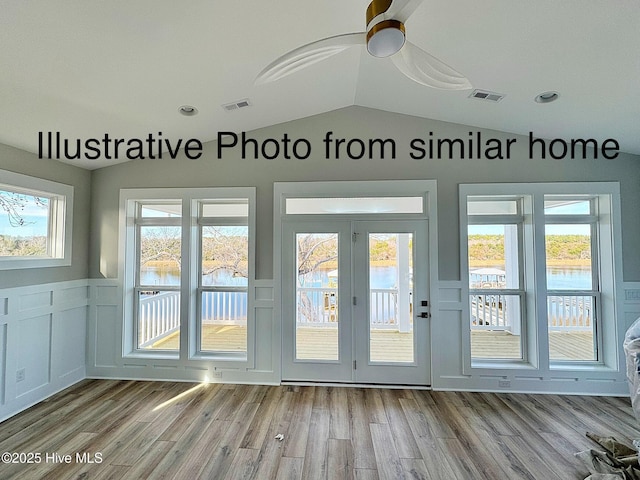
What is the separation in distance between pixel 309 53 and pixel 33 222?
3550 mm

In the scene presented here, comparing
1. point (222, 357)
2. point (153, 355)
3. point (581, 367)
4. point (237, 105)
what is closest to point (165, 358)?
point (153, 355)

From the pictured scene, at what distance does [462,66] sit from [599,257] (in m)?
2.84

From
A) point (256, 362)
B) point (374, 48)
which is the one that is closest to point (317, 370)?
point (256, 362)

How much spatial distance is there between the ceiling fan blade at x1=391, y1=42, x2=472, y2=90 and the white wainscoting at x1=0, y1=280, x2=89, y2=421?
12.8ft

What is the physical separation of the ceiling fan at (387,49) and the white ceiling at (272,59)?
595 mm

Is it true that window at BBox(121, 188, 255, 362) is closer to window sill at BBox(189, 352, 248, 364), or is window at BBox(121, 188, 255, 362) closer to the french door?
window sill at BBox(189, 352, 248, 364)

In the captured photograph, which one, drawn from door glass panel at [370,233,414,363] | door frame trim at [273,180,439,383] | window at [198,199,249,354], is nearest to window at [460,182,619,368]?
door frame trim at [273,180,439,383]

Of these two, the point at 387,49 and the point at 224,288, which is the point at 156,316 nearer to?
the point at 224,288

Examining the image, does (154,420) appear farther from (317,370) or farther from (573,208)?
(573,208)

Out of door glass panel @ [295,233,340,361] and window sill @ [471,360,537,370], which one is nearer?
window sill @ [471,360,537,370]

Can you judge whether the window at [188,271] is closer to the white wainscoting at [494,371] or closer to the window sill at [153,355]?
the window sill at [153,355]

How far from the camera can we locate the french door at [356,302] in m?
3.54

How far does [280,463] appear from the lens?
7.32ft

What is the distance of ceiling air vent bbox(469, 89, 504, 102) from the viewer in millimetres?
2824
